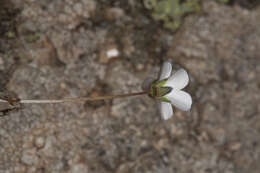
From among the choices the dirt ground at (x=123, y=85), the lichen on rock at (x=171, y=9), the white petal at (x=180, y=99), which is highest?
the lichen on rock at (x=171, y=9)

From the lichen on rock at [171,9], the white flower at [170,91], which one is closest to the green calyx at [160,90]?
the white flower at [170,91]

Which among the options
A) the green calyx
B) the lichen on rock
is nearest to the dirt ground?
the lichen on rock

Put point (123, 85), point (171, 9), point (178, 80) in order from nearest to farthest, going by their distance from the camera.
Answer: point (178, 80)
point (123, 85)
point (171, 9)

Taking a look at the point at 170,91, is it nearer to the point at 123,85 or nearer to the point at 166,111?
the point at 166,111

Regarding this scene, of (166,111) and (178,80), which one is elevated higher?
(178,80)

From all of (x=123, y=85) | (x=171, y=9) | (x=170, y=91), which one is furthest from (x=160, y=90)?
(x=171, y=9)

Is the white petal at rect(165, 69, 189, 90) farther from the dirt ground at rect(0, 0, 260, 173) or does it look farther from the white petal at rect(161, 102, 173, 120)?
the dirt ground at rect(0, 0, 260, 173)

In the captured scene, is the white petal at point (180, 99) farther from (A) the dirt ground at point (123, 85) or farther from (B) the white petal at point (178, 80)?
(A) the dirt ground at point (123, 85)
